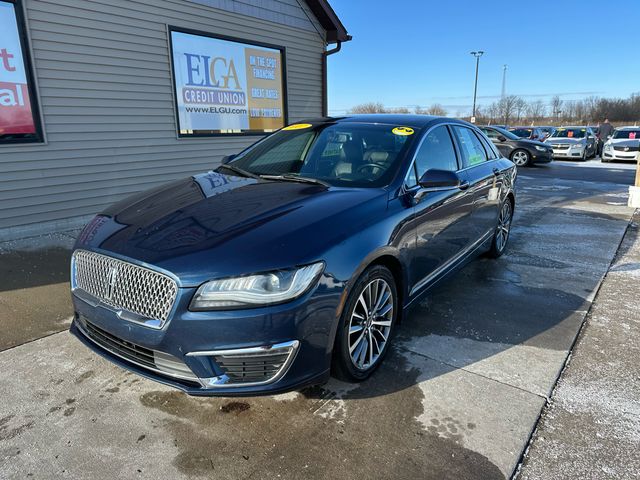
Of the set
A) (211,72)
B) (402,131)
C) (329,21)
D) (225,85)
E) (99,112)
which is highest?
(329,21)

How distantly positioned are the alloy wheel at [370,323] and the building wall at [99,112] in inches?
208

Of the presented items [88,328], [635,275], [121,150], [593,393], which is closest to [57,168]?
[121,150]

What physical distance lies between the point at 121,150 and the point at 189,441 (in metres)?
5.62

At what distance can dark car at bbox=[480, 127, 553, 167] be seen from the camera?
646 inches

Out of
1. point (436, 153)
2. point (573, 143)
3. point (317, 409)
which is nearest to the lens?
point (317, 409)

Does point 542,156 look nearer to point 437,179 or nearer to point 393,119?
point 393,119

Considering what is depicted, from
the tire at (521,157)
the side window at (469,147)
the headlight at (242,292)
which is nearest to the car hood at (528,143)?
the tire at (521,157)

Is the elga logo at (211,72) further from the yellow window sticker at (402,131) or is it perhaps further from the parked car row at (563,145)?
the parked car row at (563,145)

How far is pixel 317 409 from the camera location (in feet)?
8.30

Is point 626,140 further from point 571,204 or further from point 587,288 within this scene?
point 587,288

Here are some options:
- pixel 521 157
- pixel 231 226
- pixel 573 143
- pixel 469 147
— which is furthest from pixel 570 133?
pixel 231 226

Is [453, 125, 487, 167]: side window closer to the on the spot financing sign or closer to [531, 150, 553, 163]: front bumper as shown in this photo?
the on the spot financing sign

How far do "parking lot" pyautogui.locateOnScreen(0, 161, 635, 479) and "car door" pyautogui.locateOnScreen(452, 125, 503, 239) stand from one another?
0.84 m

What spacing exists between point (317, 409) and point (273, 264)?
3.19 feet
